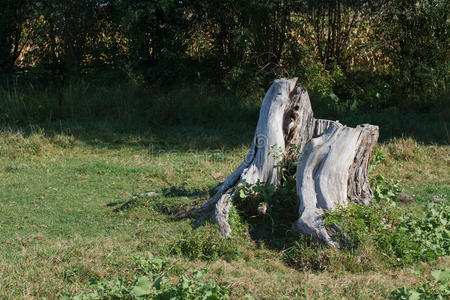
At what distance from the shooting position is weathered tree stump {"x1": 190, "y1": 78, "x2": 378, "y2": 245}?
520 cm

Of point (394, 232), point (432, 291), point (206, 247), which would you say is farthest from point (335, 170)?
point (432, 291)

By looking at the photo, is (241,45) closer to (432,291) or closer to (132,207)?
(132,207)

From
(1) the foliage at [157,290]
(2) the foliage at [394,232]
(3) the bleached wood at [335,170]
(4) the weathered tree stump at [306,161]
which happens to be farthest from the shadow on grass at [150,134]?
(1) the foliage at [157,290]

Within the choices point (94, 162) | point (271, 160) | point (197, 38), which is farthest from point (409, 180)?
point (197, 38)

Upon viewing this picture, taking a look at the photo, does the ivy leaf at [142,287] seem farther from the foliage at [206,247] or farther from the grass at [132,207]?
the foliage at [206,247]

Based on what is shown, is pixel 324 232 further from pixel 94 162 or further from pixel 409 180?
pixel 94 162

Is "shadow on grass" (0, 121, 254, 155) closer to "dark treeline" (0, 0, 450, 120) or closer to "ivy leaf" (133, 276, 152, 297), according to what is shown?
"dark treeline" (0, 0, 450, 120)

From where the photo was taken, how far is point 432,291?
143 inches

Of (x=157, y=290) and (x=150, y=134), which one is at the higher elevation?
(x=150, y=134)

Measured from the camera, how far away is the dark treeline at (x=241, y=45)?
11062 millimetres

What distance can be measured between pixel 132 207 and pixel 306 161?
2.06 metres

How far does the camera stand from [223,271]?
448cm

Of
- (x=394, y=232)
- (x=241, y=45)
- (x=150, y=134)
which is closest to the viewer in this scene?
(x=394, y=232)

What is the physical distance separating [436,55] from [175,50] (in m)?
5.46
